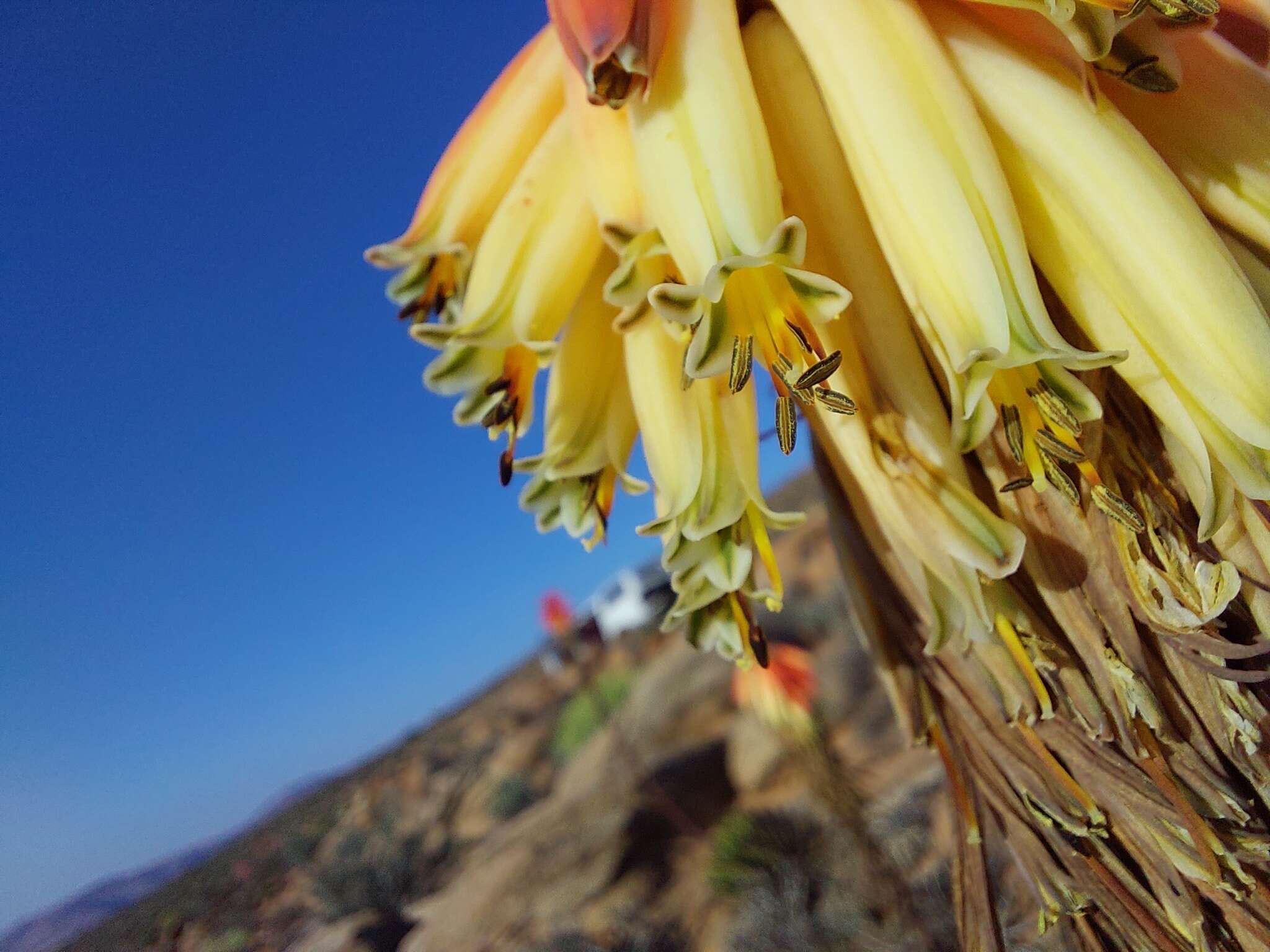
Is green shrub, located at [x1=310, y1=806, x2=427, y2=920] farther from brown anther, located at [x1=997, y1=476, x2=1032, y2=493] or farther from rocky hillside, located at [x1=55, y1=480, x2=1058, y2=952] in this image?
brown anther, located at [x1=997, y1=476, x2=1032, y2=493]

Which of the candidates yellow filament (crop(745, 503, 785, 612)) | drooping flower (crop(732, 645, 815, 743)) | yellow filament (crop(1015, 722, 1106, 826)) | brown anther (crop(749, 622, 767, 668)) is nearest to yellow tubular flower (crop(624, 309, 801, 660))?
yellow filament (crop(745, 503, 785, 612))

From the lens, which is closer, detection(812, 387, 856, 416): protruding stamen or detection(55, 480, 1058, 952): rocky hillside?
detection(812, 387, 856, 416): protruding stamen

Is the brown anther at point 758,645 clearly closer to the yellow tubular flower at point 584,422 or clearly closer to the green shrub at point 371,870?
the yellow tubular flower at point 584,422


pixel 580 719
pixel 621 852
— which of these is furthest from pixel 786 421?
pixel 580 719

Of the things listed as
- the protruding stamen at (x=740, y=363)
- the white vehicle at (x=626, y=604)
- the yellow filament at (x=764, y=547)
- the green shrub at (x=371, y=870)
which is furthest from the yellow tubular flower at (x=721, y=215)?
the white vehicle at (x=626, y=604)

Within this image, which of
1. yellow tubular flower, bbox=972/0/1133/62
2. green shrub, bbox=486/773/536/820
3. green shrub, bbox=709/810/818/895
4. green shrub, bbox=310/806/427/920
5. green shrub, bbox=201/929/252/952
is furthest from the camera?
green shrub, bbox=486/773/536/820

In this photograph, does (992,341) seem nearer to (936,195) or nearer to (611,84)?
(936,195)
